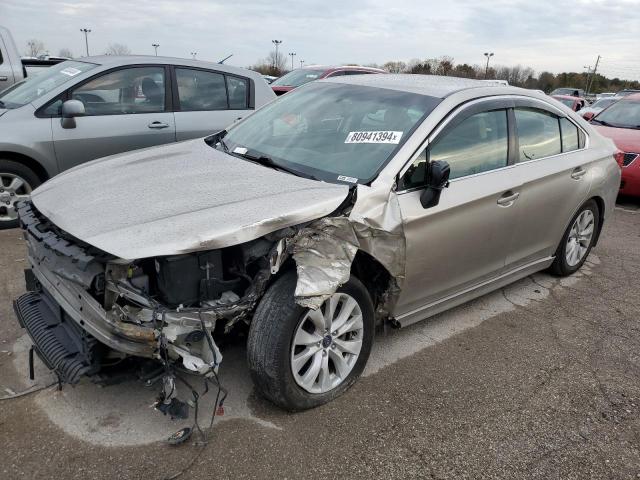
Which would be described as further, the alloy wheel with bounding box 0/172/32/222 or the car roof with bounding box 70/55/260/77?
the car roof with bounding box 70/55/260/77

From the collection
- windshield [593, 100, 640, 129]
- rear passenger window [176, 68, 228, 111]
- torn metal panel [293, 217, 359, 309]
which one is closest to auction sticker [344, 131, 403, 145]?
torn metal panel [293, 217, 359, 309]

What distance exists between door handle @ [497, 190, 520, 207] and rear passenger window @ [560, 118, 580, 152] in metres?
0.97

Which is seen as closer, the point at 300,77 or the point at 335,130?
the point at 335,130

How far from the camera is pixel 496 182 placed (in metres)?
3.49

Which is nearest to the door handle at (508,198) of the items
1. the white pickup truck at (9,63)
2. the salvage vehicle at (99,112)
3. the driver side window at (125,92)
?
the salvage vehicle at (99,112)

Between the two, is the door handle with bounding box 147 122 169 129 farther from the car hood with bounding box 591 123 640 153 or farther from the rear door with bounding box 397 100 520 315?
the car hood with bounding box 591 123 640 153

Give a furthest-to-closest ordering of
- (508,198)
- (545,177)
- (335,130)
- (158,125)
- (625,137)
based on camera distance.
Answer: (625,137), (158,125), (545,177), (508,198), (335,130)

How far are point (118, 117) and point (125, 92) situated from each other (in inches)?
11.3

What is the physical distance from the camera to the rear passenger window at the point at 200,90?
5824 mm

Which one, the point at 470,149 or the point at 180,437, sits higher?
the point at 470,149

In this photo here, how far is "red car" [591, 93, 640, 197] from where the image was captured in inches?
291

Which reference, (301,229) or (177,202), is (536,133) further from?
(177,202)

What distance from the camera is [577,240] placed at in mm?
4727

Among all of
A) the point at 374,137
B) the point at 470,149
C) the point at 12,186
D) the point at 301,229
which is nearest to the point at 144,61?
the point at 12,186
